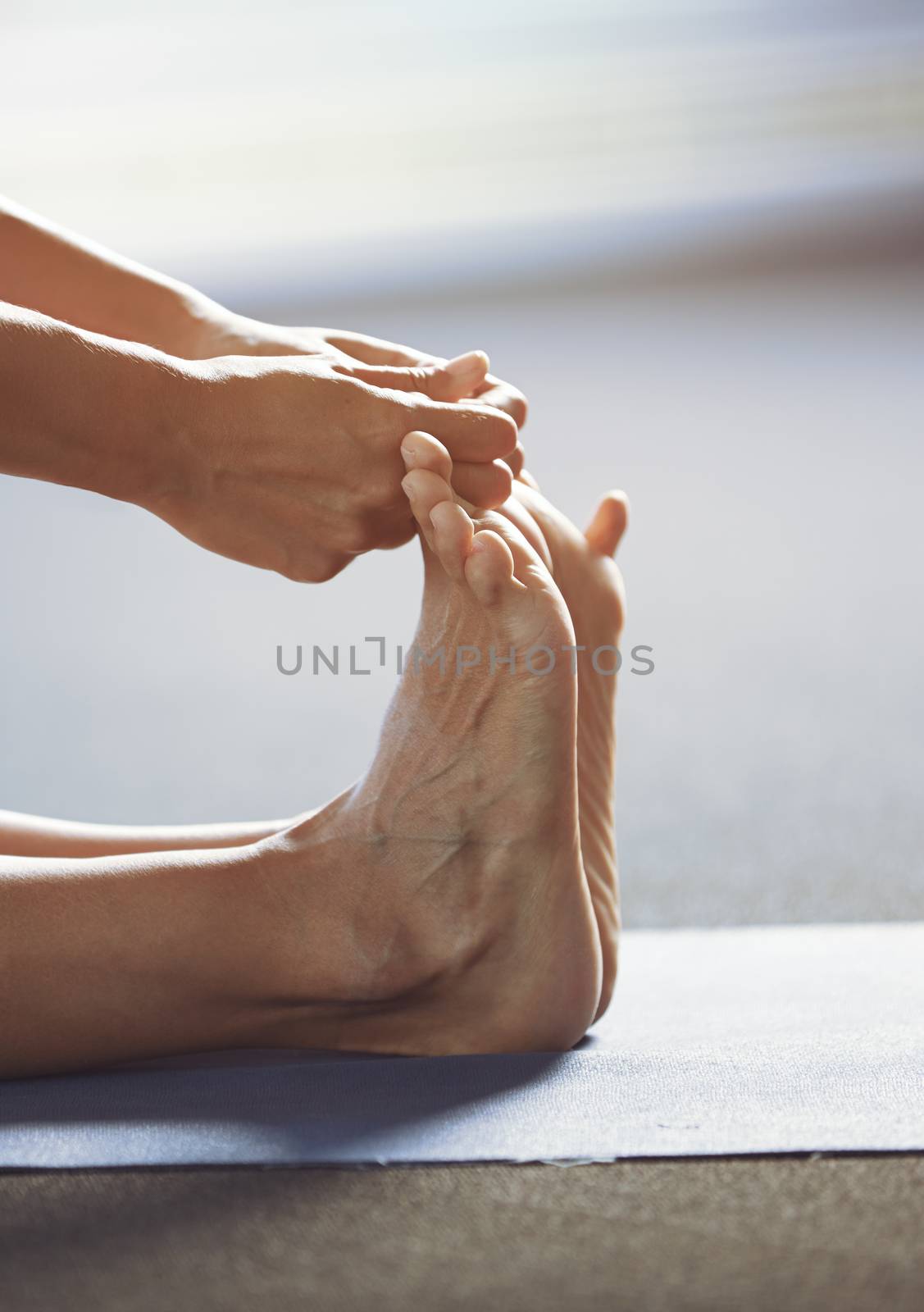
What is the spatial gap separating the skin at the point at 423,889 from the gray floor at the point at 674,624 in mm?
758

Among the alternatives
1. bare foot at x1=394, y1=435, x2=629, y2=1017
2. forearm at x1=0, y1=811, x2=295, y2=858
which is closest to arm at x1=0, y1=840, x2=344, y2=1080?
forearm at x1=0, y1=811, x2=295, y2=858

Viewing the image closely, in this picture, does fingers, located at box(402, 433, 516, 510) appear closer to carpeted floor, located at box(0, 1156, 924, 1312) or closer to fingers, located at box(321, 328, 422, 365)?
fingers, located at box(321, 328, 422, 365)

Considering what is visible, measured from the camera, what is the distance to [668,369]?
4.46 metres

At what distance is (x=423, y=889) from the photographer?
0.89m

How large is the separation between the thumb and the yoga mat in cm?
48

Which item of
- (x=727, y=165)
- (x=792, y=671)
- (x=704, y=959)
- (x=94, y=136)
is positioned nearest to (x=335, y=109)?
(x=94, y=136)

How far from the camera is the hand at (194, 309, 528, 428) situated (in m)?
1.03

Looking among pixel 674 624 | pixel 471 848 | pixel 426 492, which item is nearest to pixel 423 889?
Result: pixel 471 848

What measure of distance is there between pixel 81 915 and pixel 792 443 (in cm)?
329

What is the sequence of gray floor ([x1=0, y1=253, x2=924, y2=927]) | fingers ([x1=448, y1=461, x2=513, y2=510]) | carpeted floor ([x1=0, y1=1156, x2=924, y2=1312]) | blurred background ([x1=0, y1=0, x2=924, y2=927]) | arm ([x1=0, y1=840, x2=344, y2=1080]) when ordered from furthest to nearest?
blurred background ([x1=0, y1=0, x2=924, y2=927]), gray floor ([x1=0, y1=253, x2=924, y2=927]), fingers ([x1=448, y1=461, x2=513, y2=510]), arm ([x1=0, y1=840, x2=344, y2=1080]), carpeted floor ([x1=0, y1=1156, x2=924, y2=1312])

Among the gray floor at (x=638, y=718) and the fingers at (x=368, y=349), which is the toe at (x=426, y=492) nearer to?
the fingers at (x=368, y=349)

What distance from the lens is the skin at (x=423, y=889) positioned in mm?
851


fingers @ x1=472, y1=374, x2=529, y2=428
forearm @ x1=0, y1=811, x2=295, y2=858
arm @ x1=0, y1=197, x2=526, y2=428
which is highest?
arm @ x1=0, y1=197, x2=526, y2=428

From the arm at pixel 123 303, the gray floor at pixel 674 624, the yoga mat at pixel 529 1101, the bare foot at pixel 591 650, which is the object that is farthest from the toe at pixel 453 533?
the gray floor at pixel 674 624
